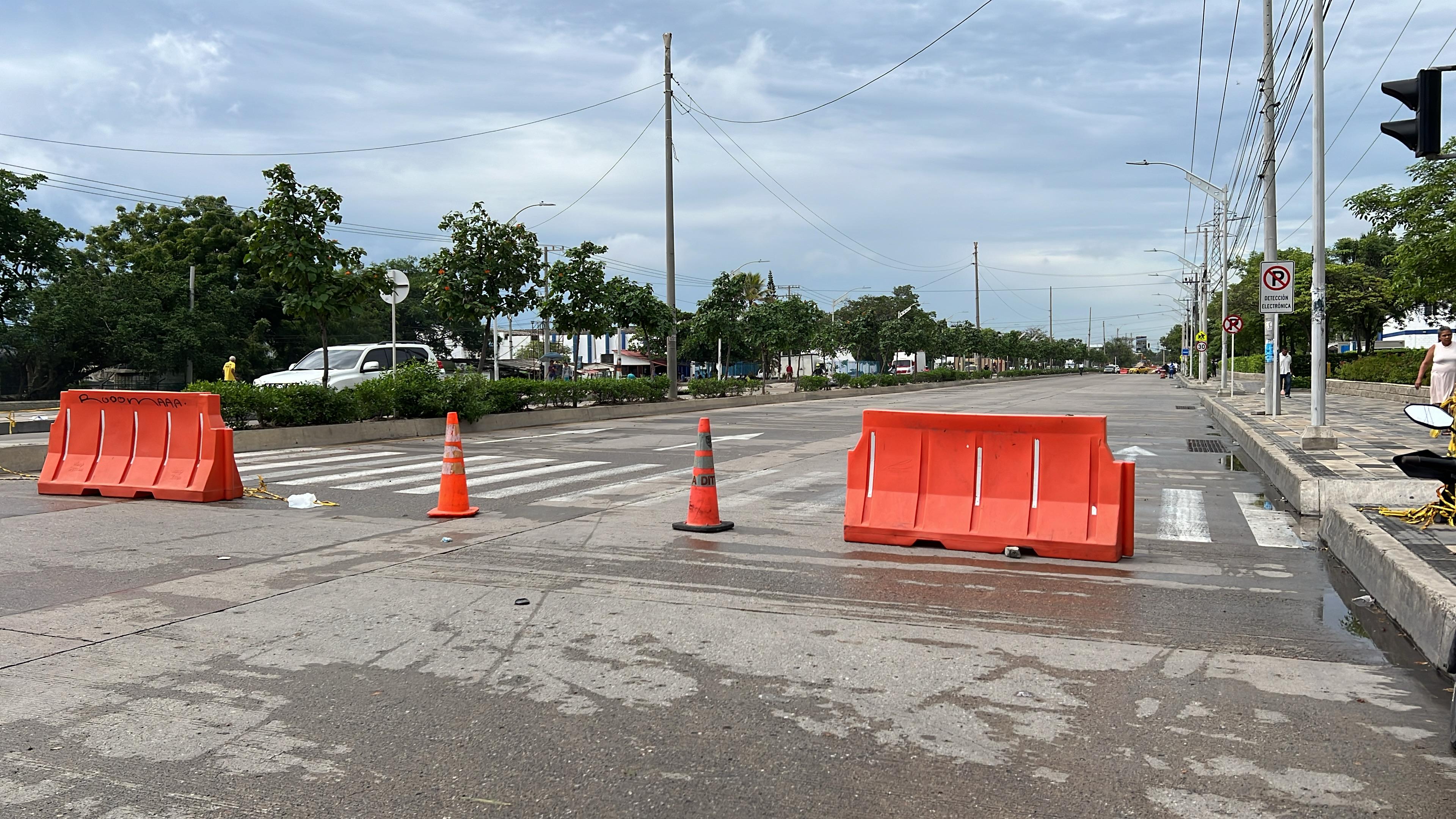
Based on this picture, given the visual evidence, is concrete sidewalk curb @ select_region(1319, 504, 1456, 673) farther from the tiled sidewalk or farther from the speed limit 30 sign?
the speed limit 30 sign

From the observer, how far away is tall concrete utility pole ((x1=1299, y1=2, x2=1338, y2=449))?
15.4 metres

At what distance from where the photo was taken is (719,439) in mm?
20328

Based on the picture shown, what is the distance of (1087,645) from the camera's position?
18.1ft

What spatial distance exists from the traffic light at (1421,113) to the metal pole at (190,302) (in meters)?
38.6

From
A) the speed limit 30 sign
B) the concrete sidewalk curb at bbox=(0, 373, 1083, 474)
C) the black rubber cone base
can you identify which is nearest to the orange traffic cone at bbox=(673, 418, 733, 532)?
the black rubber cone base

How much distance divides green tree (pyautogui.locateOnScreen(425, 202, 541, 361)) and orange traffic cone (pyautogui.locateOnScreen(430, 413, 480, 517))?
17694mm

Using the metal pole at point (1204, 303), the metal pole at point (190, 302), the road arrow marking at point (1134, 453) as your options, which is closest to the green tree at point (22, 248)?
the metal pole at point (190, 302)

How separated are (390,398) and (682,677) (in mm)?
16967

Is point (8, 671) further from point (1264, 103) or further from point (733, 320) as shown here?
point (733, 320)

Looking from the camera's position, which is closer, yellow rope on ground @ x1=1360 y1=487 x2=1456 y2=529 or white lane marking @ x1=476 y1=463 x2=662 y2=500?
yellow rope on ground @ x1=1360 y1=487 x2=1456 y2=529

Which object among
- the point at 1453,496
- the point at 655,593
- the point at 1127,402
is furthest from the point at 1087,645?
the point at 1127,402

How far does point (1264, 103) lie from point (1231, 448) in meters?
10.9

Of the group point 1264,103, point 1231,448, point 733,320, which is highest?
point 1264,103

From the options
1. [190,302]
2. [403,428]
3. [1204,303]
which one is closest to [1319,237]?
[403,428]
